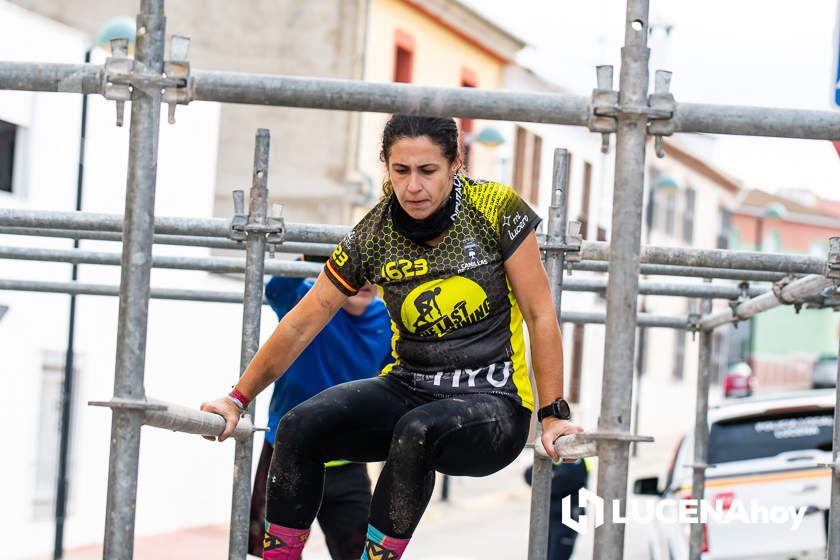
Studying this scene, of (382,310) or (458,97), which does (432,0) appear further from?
(458,97)

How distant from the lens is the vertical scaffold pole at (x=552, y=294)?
475 cm

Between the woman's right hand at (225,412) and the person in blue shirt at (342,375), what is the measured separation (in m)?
2.13

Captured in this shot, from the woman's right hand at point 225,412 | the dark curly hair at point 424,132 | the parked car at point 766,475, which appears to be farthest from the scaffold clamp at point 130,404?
the parked car at point 766,475

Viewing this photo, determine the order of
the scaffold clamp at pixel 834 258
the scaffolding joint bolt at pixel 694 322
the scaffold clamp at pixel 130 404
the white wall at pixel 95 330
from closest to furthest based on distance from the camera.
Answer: the scaffold clamp at pixel 130 404 < the scaffold clamp at pixel 834 258 < the scaffolding joint bolt at pixel 694 322 < the white wall at pixel 95 330

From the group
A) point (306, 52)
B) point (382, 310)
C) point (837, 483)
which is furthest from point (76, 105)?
point (837, 483)

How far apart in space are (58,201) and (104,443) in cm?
271

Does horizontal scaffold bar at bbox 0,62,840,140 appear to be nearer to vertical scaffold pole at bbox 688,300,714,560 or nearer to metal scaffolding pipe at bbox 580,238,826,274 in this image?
metal scaffolding pipe at bbox 580,238,826,274

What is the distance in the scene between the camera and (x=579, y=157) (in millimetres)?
33125

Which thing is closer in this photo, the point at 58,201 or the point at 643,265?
the point at 643,265

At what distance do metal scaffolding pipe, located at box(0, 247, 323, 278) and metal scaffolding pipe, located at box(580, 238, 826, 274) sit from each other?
5.39 ft

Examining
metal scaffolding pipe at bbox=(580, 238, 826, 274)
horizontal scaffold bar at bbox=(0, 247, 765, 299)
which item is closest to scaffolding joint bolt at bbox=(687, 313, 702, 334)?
horizontal scaffold bar at bbox=(0, 247, 765, 299)

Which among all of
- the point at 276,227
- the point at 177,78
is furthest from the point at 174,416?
the point at 276,227

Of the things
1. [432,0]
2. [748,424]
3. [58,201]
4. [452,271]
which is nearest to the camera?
[452,271]

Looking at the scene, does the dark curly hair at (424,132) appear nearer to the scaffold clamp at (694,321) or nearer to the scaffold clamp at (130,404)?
the scaffold clamp at (130,404)
